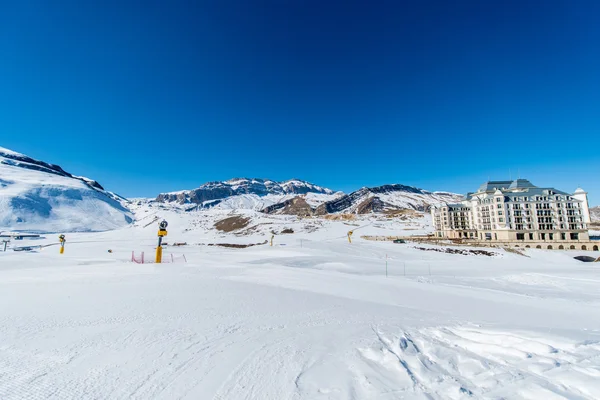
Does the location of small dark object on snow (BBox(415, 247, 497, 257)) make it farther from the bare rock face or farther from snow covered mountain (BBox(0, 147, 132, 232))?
snow covered mountain (BBox(0, 147, 132, 232))

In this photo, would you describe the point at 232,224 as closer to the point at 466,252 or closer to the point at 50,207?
the point at 466,252

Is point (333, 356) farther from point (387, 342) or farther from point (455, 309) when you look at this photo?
point (455, 309)

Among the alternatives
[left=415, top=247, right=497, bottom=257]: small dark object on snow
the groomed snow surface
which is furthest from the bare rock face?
the groomed snow surface

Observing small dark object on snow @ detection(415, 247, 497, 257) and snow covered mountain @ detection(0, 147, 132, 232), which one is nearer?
small dark object on snow @ detection(415, 247, 497, 257)

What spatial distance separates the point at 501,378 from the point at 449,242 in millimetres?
56289

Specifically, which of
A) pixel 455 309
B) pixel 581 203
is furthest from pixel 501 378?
pixel 581 203

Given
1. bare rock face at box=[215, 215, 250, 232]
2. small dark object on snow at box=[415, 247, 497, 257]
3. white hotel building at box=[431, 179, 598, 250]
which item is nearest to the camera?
small dark object on snow at box=[415, 247, 497, 257]

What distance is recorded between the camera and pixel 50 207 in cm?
11712

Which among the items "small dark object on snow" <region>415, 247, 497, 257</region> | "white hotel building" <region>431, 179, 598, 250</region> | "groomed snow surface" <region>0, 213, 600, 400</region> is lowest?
"small dark object on snow" <region>415, 247, 497, 257</region>

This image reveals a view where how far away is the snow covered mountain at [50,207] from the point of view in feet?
330

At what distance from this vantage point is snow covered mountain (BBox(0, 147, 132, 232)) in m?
100

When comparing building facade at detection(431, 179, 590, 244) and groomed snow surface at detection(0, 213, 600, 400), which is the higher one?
building facade at detection(431, 179, 590, 244)

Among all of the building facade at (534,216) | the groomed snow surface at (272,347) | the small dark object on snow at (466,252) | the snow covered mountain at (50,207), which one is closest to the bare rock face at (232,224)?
the snow covered mountain at (50,207)

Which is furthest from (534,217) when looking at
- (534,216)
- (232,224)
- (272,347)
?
(232,224)
